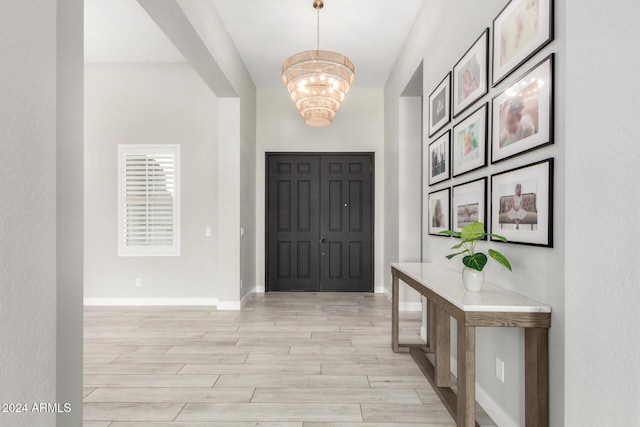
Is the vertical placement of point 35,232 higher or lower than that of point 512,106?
lower

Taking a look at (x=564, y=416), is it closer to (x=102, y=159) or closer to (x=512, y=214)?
(x=512, y=214)

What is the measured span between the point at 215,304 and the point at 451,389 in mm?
3638

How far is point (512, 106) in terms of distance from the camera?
2059 millimetres

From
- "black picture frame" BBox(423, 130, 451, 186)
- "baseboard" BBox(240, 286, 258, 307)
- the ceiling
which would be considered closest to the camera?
"black picture frame" BBox(423, 130, 451, 186)

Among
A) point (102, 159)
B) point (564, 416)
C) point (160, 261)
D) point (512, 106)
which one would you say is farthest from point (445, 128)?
point (102, 159)

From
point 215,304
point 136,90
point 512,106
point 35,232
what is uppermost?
point 136,90

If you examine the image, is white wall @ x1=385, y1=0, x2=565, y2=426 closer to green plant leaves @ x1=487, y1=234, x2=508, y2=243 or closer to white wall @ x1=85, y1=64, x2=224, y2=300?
green plant leaves @ x1=487, y1=234, x2=508, y2=243

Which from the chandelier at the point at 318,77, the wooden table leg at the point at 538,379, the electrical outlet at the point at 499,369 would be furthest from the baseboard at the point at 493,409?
the chandelier at the point at 318,77

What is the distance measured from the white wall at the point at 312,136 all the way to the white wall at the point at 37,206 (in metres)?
4.55

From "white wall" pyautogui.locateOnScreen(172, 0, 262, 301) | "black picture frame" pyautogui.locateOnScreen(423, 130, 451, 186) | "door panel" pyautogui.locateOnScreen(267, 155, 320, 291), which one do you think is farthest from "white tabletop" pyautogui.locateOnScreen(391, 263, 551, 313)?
"door panel" pyautogui.locateOnScreen(267, 155, 320, 291)

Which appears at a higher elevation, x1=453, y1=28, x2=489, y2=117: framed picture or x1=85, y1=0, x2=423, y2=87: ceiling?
x1=85, y1=0, x2=423, y2=87: ceiling

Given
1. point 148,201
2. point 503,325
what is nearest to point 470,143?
point 503,325

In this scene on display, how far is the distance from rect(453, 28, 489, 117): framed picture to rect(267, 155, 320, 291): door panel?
11.7 ft

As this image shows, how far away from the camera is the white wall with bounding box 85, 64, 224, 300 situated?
17.5 ft
